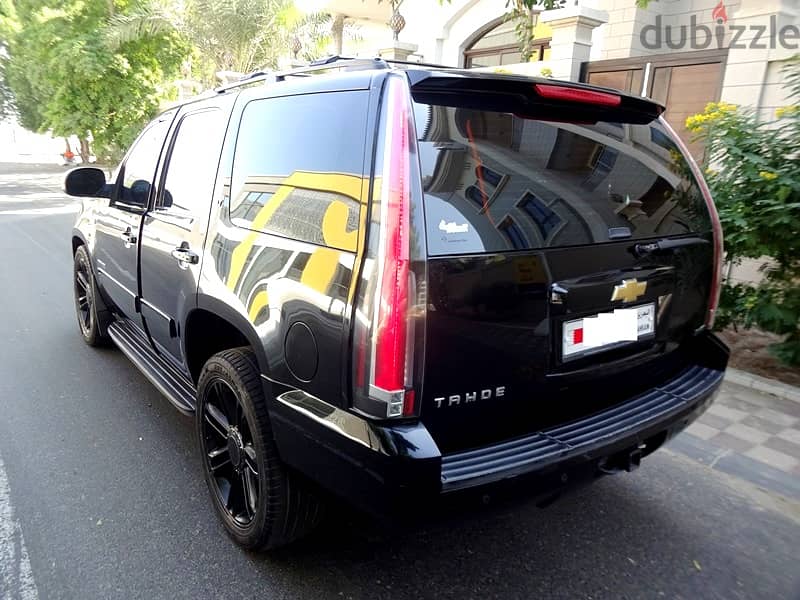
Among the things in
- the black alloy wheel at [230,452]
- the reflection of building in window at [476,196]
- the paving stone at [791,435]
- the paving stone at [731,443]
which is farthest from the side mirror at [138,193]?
the paving stone at [791,435]

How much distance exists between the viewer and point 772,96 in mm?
6078

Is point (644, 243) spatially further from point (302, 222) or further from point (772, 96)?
point (772, 96)

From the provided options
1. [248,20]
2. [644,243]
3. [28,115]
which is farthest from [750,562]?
[28,115]

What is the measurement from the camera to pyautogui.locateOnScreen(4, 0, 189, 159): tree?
16.6m

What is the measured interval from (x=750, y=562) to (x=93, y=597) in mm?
2803

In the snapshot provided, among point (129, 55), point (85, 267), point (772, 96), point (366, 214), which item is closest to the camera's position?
point (366, 214)

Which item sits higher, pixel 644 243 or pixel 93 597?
pixel 644 243

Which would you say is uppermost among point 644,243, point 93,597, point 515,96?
point 515,96

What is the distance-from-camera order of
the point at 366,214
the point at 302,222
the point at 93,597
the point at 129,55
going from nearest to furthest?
the point at 366,214, the point at 302,222, the point at 93,597, the point at 129,55

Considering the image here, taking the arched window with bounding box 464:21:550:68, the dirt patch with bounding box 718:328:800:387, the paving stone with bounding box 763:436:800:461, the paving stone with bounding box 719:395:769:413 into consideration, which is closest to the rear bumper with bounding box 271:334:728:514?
the paving stone with bounding box 763:436:800:461

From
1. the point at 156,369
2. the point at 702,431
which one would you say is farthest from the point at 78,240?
the point at 702,431

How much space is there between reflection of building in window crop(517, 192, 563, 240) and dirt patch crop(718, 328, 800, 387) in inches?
142

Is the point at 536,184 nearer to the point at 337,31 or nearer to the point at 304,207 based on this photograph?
the point at 304,207

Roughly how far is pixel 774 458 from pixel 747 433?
305mm
